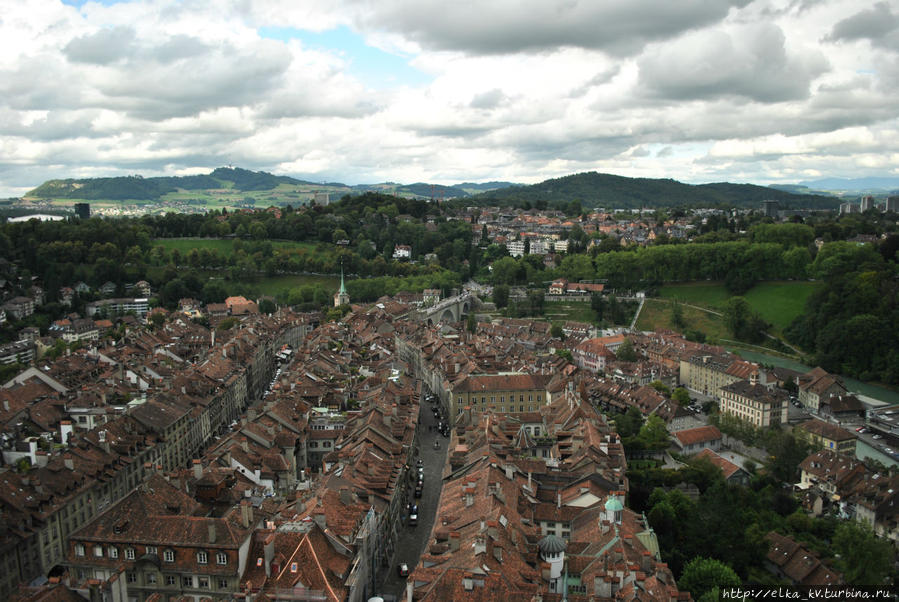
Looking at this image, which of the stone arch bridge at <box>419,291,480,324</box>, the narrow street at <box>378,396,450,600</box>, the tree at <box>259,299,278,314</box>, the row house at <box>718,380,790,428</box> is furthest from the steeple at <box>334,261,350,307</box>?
the row house at <box>718,380,790,428</box>

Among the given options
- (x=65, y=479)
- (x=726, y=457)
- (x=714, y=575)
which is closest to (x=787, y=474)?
(x=726, y=457)

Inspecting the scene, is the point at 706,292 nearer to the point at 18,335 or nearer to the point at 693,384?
the point at 693,384

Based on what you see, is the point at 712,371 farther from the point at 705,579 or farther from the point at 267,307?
the point at 267,307

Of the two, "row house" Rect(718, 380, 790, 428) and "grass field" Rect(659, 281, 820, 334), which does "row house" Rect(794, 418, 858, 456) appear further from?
"grass field" Rect(659, 281, 820, 334)

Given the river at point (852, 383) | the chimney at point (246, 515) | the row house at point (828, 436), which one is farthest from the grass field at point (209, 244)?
the chimney at point (246, 515)

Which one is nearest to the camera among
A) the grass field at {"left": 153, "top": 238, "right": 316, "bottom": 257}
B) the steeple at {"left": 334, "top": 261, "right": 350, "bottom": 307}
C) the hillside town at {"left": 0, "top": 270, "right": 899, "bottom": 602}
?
the hillside town at {"left": 0, "top": 270, "right": 899, "bottom": 602}

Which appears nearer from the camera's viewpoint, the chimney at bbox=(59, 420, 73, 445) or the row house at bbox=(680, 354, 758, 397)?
the chimney at bbox=(59, 420, 73, 445)
